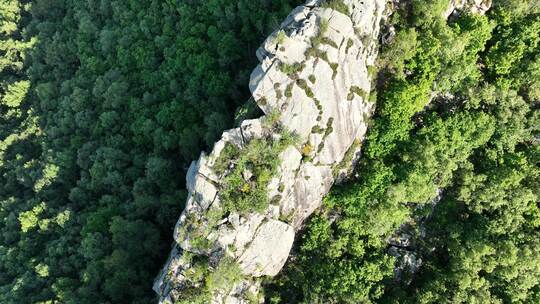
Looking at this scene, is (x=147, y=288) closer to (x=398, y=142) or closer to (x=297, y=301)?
(x=297, y=301)

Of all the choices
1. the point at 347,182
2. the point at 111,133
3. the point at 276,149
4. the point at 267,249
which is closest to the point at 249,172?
the point at 276,149

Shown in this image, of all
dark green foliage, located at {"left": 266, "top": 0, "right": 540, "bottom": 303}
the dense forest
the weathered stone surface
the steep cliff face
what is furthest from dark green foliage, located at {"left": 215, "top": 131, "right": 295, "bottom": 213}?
dark green foliage, located at {"left": 266, "top": 0, "right": 540, "bottom": 303}

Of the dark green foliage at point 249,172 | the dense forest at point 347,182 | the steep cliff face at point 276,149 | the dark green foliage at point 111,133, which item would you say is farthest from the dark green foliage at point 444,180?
the dark green foliage at point 111,133

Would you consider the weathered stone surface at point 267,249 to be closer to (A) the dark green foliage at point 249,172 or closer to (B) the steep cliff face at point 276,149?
(B) the steep cliff face at point 276,149

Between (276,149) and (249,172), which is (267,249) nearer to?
(249,172)

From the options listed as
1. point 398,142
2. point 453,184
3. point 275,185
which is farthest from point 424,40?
point 275,185

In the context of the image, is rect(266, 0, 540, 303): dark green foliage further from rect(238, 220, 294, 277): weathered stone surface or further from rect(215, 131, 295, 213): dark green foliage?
rect(215, 131, 295, 213): dark green foliage
